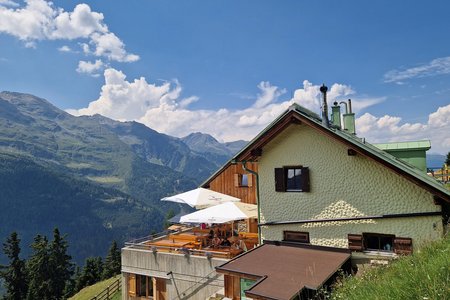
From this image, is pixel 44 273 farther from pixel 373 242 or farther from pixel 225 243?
pixel 373 242

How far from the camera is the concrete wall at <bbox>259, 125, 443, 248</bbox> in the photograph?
33.7 ft

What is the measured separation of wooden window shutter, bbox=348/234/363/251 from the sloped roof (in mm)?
2682

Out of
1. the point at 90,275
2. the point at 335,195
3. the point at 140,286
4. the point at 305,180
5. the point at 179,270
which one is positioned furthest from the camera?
the point at 90,275

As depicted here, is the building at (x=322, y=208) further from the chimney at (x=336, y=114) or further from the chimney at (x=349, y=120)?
the chimney at (x=349, y=120)

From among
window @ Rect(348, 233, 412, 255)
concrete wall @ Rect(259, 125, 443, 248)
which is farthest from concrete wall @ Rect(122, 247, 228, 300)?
window @ Rect(348, 233, 412, 255)

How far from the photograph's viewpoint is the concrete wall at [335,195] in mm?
10258

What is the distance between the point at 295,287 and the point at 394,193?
15.6 ft

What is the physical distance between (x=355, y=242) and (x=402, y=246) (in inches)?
57.1

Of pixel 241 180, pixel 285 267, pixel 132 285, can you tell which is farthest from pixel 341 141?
pixel 132 285

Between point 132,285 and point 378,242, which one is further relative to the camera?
point 132,285

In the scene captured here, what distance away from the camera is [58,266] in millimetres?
48188

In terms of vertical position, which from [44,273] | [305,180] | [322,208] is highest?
[305,180]

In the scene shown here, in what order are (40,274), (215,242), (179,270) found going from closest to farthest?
1. (179,270)
2. (215,242)
3. (40,274)

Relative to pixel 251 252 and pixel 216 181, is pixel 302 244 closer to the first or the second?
pixel 251 252
